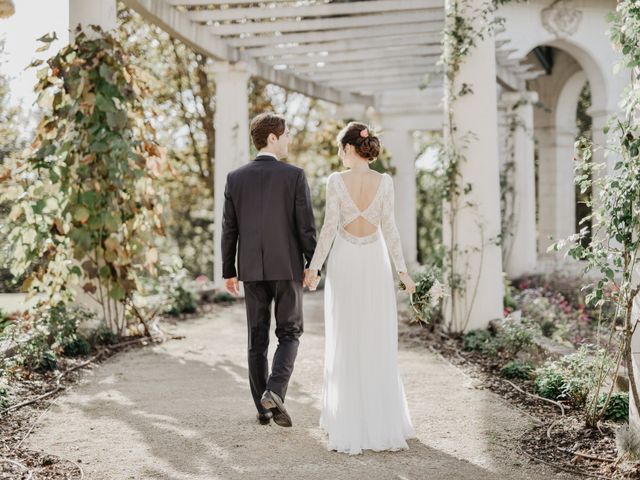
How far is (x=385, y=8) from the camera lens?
9.47m

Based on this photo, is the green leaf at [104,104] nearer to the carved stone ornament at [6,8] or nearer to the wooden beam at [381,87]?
the carved stone ornament at [6,8]

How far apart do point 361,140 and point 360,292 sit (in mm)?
864

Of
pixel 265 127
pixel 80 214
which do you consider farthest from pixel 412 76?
pixel 265 127

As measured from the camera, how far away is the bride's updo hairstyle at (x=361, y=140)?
14.3ft

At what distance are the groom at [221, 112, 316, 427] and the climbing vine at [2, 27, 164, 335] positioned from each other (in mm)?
2541

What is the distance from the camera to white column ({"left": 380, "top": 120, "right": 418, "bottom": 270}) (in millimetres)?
15562

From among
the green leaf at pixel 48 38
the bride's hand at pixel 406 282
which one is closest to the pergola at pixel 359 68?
the green leaf at pixel 48 38

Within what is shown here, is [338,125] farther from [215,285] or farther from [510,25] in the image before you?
[215,285]

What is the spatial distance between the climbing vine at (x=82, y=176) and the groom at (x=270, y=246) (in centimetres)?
254

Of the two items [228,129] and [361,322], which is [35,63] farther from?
[228,129]

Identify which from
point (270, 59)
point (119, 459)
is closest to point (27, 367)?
point (119, 459)

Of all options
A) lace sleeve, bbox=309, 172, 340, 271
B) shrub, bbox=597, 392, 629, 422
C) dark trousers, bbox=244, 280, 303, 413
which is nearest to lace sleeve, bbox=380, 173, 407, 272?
lace sleeve, bbox=309, 172, 340, 271

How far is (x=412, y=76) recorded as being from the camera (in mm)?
13633

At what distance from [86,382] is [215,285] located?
5.89 metres
